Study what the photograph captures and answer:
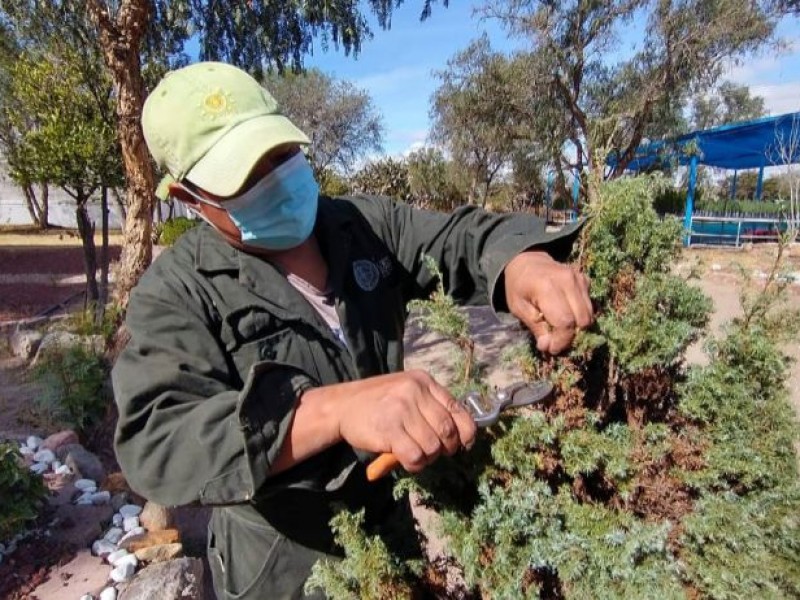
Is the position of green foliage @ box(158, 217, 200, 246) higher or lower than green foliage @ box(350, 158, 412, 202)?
lower

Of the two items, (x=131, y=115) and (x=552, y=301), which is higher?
(x=131, y=115)

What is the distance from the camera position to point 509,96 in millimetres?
15422

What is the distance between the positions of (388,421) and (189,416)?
0.37 meters

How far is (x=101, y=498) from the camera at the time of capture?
148 inches

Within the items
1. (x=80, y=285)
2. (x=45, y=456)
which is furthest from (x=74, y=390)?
(x=80, y=285)

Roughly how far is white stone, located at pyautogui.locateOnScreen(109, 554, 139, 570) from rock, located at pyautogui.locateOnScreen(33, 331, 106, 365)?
2912 millimetres

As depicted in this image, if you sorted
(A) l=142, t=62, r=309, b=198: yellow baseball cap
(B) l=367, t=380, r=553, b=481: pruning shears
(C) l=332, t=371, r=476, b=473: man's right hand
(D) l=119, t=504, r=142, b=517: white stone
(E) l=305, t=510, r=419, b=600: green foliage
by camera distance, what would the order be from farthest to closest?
(D) l=119, t=504, r=142, b=517: white stone < (A) l=142, t=62, r=309, b=198: yellow baseball cap < (E) l=305, t=510, r=419, b=600: green foliage < (B) l=367, t=380, r=553, b=481: pruning shears < (C) l=332, t=371, r=476, b=473: man's right hand

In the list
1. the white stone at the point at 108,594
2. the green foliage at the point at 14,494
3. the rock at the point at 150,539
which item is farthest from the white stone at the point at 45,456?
the white stone at the point at 108,594

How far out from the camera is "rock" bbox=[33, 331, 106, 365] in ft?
18.5

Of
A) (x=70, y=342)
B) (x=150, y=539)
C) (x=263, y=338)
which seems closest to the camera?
(x=263, y=338)

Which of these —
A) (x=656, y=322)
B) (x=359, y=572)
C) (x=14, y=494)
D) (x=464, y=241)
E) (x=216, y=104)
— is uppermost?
(x=216, y=104)

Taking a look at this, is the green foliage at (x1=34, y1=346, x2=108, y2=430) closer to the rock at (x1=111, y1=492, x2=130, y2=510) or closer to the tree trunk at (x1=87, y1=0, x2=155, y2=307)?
the tree trunk at (x1=87, y1=0, x2=155, y2=307)

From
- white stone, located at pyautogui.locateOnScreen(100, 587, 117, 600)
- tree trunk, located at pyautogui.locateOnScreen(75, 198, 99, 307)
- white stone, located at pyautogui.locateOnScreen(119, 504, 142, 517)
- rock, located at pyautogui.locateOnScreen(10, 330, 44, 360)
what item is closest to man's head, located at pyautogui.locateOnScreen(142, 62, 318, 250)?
white stone, located at pyautogui.locateOnScreen(100, 587, 117, 600)

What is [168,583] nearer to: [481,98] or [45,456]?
[45,456]
